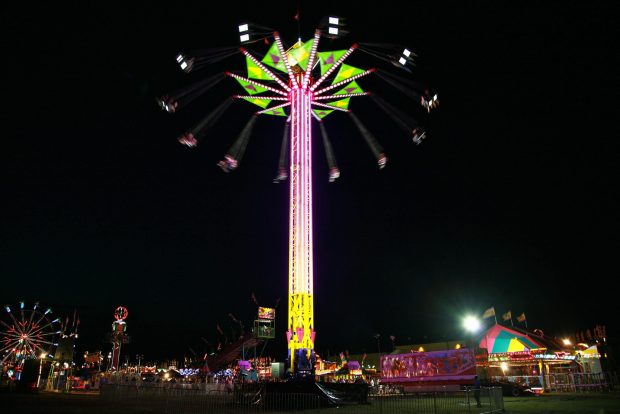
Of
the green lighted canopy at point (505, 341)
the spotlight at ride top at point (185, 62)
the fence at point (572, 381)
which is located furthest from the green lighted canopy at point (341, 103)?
the green lighted canopy at point (505, 341)

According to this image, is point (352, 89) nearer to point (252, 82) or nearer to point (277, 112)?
point (277, 112)

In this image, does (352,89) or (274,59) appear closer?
(274,59)

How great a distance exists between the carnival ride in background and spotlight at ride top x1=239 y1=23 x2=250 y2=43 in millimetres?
61

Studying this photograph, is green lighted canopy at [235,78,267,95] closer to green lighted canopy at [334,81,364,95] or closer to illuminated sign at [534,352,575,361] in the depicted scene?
green lighted canopy at [334,81,364,95]

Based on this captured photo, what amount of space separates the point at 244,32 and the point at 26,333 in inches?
2100

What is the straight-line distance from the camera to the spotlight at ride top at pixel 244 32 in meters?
28.8

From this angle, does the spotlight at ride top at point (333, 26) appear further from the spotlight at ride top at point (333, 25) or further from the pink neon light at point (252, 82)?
the pink neon light at point (252, 82)

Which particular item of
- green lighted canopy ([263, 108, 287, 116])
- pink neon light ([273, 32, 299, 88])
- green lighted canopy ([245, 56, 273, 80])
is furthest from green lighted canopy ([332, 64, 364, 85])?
green lighted canopy ([263, 108, 287, 116])

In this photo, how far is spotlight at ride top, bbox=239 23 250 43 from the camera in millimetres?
28812

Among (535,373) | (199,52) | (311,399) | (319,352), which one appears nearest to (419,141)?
(199,52)

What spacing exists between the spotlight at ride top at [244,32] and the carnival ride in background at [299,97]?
61mm

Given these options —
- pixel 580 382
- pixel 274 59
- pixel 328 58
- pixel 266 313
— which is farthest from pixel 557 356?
pixel 274 59

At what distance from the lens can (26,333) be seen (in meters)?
59.1

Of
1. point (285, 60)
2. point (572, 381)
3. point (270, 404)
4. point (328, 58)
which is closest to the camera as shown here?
point (270, 404)
